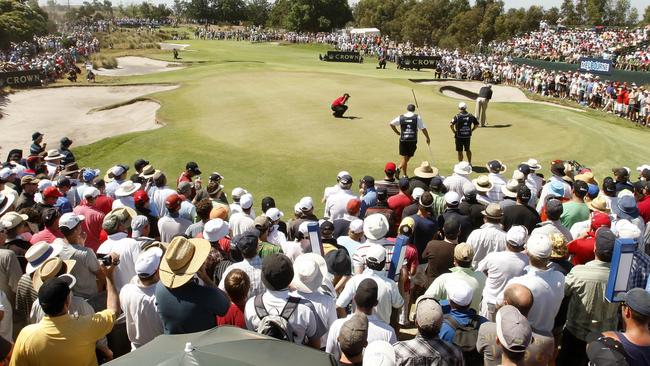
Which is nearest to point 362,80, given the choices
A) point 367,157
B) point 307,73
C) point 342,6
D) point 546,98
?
point 307,73

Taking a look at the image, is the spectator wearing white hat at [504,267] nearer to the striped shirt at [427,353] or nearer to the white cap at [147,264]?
the striped shirt at [427,353]

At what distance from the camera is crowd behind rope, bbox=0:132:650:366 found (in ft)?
14.9

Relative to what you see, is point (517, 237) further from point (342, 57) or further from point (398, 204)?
point (342, 57)

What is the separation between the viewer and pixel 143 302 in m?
5.41

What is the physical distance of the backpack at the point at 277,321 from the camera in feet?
15.5

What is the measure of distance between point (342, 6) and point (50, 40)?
60913 millimetres

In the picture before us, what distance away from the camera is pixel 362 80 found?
31.1 metres

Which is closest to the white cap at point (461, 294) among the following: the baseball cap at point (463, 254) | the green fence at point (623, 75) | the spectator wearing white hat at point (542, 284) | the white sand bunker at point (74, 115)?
the baseball cap at point (463, 254)

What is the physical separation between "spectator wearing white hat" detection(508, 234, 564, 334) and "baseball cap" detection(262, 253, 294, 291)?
2.68 m

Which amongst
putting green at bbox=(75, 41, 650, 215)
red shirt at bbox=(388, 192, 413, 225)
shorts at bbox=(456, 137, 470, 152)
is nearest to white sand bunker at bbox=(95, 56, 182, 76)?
putting green at bbox=(75, 41, 650, 215)

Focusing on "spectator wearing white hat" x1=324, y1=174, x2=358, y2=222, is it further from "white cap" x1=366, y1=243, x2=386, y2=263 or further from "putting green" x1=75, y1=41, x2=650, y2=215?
"white cap" x1=366, y1=243, x2=386, y2=263

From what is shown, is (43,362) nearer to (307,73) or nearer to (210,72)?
(307,73)

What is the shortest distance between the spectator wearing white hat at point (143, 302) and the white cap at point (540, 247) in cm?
423

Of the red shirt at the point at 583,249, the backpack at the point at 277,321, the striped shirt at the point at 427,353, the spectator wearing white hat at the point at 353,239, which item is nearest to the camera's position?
the striped shirt at the point at 427,353
